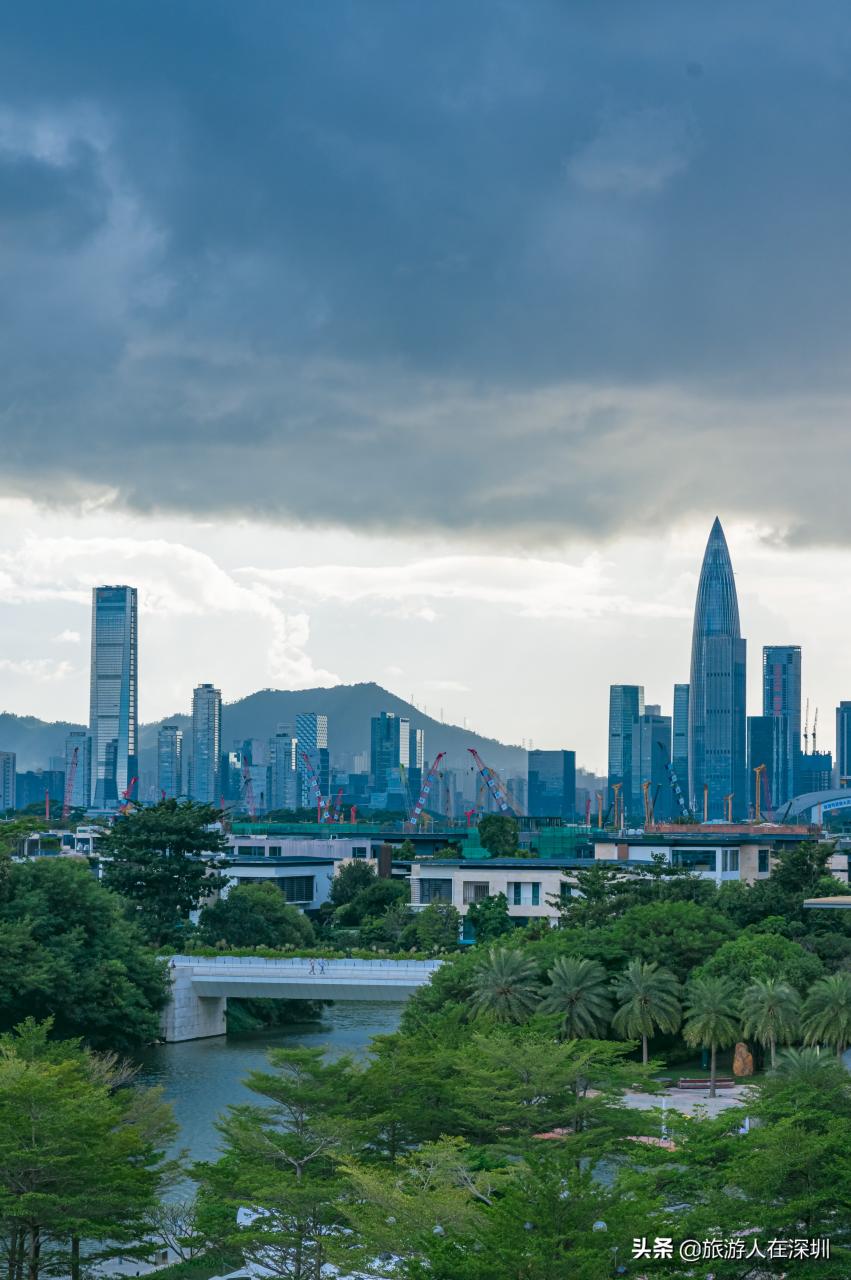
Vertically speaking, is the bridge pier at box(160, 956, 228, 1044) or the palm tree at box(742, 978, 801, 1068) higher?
the palm tree at box(742, 978, 801, 1068)

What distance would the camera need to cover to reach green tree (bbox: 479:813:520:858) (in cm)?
14050

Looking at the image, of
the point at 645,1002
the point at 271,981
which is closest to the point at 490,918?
the point at 271,981

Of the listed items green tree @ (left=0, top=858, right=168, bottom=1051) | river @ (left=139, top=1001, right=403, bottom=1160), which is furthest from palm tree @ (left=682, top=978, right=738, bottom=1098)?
green tree @ (left=0, top=858, right=168, bottom=1051)

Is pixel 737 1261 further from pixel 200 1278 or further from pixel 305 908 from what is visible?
pixel 305 908

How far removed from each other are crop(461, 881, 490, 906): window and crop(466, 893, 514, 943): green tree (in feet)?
24.3

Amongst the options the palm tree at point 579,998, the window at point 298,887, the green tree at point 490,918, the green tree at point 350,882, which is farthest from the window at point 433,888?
the palm tree at point 579,998

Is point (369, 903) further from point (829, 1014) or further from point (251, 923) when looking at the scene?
point (829, 1014)

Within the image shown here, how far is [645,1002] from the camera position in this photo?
214 feet

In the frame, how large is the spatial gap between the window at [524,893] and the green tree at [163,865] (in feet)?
70.3

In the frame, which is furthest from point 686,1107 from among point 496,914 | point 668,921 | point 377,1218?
point 496,914

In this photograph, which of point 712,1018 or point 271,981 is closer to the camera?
point 712,1018

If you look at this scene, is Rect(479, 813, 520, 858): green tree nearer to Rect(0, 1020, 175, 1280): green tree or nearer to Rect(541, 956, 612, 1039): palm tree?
Rect(541, 956, 612, 1039): palm tree

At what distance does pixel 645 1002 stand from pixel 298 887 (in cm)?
7122

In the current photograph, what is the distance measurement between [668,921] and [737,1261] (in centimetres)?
3989
